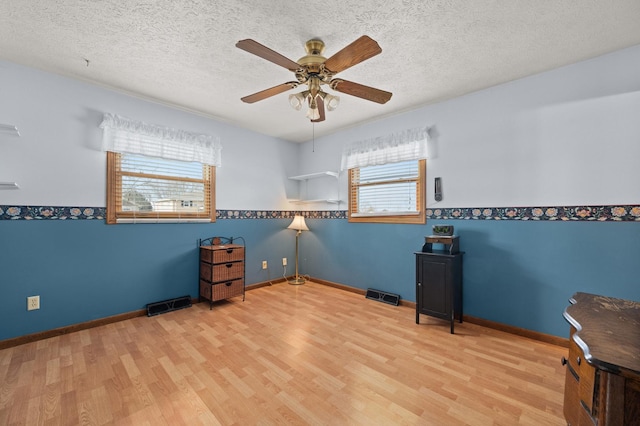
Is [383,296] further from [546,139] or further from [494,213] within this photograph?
[546,139]

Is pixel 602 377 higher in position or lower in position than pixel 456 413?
higher

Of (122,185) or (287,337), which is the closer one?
(287,337)

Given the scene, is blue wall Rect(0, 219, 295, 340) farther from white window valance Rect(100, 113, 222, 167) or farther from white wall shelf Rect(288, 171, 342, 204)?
white wall shelf Rect(288, 171, 342, 204)

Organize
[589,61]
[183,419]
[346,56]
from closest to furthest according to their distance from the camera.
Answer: [183,419]
[346,56]
[589,61]

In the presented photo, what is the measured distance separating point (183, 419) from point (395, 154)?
326cm

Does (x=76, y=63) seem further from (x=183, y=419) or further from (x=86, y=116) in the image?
(x=183, y=419)

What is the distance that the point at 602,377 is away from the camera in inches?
31.2

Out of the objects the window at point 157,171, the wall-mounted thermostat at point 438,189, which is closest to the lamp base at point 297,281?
the window at point 157,171

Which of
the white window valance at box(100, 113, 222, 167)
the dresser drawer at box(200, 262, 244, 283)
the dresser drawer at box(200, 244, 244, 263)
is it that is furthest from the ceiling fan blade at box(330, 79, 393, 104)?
the dresser drawer at box(200, 262, 244, 283)

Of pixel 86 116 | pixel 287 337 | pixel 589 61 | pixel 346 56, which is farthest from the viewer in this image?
pixel 86 116

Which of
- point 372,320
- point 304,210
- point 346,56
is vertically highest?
point 346,56

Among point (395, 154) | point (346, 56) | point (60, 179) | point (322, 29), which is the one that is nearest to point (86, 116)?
point (60, 179)

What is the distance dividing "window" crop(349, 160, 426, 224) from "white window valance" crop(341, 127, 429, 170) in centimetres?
10

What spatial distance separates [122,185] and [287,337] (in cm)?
246
